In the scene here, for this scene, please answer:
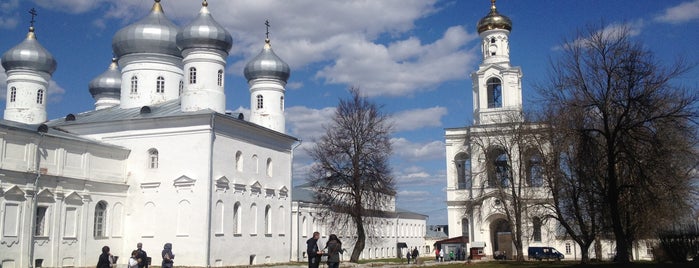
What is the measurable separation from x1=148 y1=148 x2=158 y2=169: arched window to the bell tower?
25652 mm

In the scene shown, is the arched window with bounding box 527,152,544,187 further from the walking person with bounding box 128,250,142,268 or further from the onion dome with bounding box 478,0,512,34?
the walking person with bounding box 128,250,142,268

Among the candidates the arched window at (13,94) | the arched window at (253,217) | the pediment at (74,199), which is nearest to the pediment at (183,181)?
the pediment at (74,199)

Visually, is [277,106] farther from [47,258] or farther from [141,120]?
[47,258]

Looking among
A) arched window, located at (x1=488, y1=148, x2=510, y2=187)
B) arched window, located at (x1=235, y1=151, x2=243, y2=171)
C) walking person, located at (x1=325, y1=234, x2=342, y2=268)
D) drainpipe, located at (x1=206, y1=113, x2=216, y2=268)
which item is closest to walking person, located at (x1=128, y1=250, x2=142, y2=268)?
walking person, located at (x1=325, y1=234, x2=342, y2=268)

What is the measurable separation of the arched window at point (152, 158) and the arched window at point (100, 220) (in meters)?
2.53

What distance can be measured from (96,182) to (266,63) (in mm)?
11339

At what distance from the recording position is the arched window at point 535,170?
29.5m

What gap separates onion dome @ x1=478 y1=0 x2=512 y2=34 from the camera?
48.6m

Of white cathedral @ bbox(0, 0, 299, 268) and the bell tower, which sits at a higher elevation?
the bell tower

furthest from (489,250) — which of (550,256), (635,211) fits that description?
(635,211)

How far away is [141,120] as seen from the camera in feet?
96.8

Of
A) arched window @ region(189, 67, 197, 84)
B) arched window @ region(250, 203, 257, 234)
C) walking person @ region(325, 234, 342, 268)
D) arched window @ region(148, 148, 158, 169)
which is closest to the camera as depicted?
walking person @ region(325, 234, 342, 268)

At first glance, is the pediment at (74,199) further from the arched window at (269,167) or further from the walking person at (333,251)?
the walking person at (333,251)

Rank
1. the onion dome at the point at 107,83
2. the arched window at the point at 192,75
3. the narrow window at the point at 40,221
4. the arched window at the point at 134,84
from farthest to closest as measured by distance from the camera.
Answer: the onion dome at the point at 107,83, the arched window at the point at 134,84, the arched window at the point at 192,75, the narrow window at the point at 40,221
